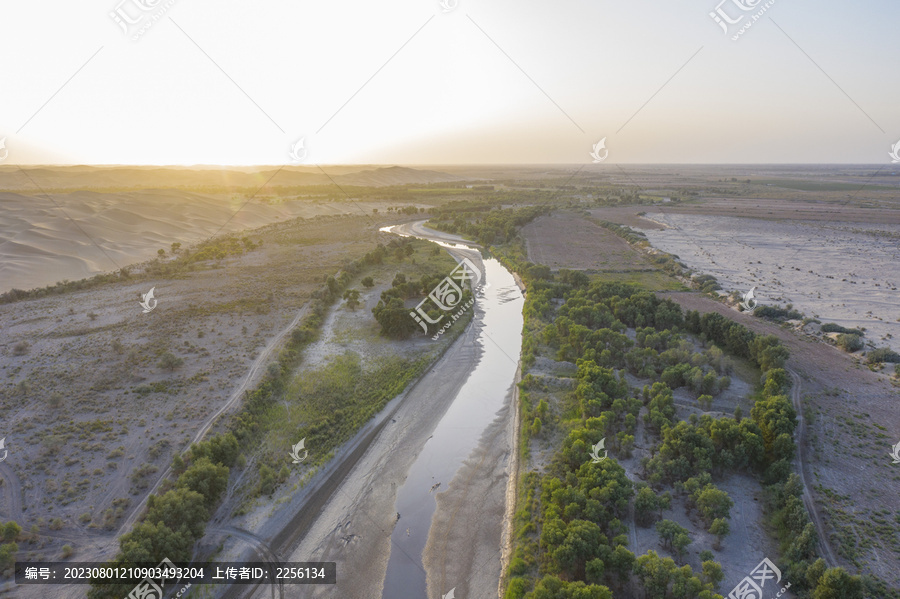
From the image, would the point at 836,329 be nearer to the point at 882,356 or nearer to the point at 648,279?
the point at 882,356

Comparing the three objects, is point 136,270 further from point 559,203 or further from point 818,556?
point 559,203

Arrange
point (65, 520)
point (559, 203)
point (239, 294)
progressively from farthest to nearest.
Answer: point (559, 203) → point (239, 294) → point (65, 520)

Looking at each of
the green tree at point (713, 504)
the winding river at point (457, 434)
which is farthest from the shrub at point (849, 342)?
the winding river at point (457, 434)

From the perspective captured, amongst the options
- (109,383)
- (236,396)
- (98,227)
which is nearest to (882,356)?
(236,396)

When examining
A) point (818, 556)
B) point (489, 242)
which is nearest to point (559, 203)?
point (489, 242)

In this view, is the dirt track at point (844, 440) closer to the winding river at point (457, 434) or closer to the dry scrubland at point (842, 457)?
the dry scrubland at point (842, 457)

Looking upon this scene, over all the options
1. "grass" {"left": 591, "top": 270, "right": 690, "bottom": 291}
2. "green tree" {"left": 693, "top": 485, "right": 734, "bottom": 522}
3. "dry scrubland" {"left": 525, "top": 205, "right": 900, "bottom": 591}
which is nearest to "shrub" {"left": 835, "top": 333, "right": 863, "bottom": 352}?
"dry scrubland" {"left": 525, "top": 205, "right": 900, "bottom": 591}
